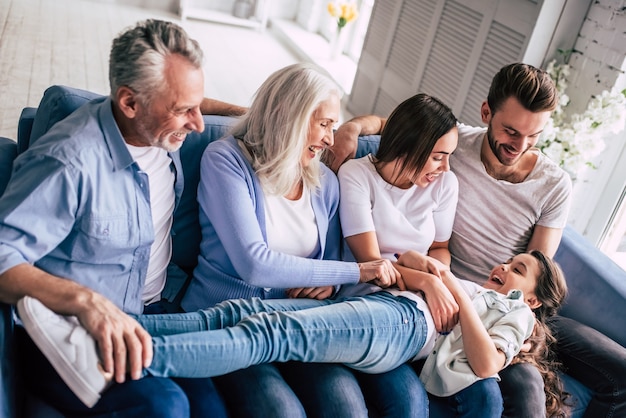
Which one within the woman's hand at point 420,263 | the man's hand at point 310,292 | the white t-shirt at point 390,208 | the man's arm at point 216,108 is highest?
the man's arm at point 216,108

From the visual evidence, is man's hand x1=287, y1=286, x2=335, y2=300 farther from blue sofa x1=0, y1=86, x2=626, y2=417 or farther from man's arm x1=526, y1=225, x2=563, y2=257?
man's arm x1=526, y1=225, x2=563, y2=257

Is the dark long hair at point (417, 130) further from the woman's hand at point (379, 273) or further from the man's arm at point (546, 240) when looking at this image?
the man's arm at point (546, 240)

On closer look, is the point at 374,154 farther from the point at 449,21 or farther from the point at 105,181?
the point at 449,21

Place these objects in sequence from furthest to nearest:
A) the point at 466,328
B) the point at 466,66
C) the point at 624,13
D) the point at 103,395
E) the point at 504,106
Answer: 1. the point at 466,66
2. the point at 624,13
3. the point at 504,106
4. the point at 466,328
5. the point at 103,395

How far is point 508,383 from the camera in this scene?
1837 millimetres

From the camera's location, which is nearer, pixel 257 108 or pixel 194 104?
pixel 194 104

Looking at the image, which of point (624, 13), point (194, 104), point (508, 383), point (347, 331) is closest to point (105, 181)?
point (194, 104)

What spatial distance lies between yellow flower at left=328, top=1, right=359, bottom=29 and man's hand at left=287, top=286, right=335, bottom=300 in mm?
4456

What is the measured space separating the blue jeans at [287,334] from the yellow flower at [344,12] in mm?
4497

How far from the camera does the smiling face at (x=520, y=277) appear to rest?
2.02 m

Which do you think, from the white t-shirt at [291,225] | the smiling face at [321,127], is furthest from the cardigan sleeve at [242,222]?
the smiling face at [321,127]

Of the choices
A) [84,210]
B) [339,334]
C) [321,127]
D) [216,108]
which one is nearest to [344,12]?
[216,108]

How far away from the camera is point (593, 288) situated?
2.24m

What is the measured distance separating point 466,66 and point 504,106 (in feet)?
5.68
